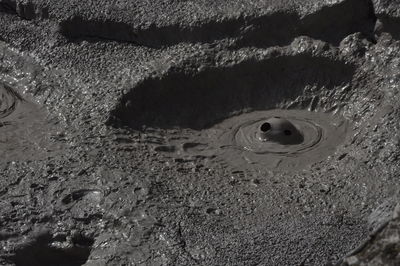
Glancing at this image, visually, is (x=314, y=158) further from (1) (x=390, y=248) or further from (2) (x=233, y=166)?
(1) (x=390, y=248)

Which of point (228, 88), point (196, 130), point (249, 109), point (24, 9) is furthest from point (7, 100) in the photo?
point (249, 109)

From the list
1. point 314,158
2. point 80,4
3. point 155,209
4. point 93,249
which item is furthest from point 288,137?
point 80,4

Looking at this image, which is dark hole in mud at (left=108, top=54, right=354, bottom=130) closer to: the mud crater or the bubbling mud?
the mud crater

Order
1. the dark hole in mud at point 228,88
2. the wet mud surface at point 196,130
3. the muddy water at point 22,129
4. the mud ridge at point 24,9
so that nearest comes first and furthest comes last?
1. the wet mud surface at point 196,130
2. the muddy water at point 22,129
3. the dark hole in mud at point 228,88
4. the mud ridge at point 24,9

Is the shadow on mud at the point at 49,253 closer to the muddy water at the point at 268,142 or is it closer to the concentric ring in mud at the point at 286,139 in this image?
the muddy water at the point at 268,142

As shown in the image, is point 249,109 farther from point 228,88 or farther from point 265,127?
point 265,127

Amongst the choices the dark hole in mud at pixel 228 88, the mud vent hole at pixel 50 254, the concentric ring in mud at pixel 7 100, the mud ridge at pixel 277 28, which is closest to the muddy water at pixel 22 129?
the concentric ring in mud at pixel 7 100
